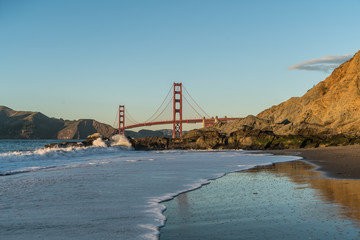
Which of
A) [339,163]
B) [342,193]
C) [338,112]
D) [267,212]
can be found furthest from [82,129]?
[267,212]

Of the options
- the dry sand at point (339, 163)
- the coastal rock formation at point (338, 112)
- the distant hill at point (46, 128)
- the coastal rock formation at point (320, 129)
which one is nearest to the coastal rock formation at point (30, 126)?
the distant hill at point (46, 128)

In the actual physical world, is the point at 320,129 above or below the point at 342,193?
above

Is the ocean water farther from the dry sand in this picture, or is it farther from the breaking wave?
the breaking wave

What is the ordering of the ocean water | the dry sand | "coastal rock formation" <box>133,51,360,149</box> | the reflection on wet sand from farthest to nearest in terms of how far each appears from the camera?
1. "coastal rock formation" <box>133,51,360,149</box>
2. the dry sand
3. the reflection on wet sand
4. the ocean water

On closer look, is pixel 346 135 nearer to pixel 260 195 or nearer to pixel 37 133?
pixel 260 195

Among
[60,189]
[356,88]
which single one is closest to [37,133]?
[356,88]

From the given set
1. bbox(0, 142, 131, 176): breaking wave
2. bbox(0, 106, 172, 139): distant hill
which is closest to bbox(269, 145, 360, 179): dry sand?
bbox(0, 142, 131, 176): breaking wave

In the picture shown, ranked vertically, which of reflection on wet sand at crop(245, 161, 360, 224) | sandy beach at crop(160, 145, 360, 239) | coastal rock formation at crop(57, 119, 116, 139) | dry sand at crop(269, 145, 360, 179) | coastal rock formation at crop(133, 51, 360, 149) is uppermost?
coastal rock formation at crop(57, 119, 116, 139)

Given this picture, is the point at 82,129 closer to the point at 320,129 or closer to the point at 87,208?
the point at 320,129
